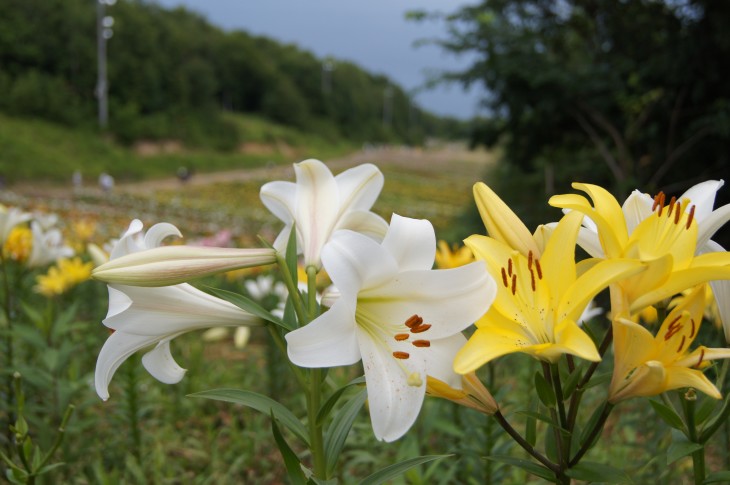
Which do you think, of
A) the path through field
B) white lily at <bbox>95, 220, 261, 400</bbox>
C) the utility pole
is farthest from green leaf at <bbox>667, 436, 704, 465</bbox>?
the utility pole

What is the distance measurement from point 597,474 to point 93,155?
22610 mm

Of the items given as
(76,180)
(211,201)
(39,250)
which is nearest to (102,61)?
(76,180)

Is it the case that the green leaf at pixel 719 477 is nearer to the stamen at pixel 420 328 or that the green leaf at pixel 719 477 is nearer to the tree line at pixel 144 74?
the stamen at pixel 420 328

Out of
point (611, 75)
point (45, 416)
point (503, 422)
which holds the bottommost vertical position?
point (45, 416)

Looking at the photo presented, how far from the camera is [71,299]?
2.88 meters

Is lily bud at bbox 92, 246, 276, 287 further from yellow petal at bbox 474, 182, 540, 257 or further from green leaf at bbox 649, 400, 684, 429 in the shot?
green leaf at bbox 649, 400, 684, 429

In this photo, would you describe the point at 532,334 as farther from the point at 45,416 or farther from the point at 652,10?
the point at 652,10

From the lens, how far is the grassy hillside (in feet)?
55.2

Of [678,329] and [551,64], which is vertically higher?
[551,64]

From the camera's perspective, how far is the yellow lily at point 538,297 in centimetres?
52

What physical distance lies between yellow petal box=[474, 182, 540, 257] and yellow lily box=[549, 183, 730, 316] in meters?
0.04

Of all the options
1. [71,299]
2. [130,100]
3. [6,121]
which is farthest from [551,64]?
[130,100]

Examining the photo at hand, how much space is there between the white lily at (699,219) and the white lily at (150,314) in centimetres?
39

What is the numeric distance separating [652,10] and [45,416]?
495 cm
